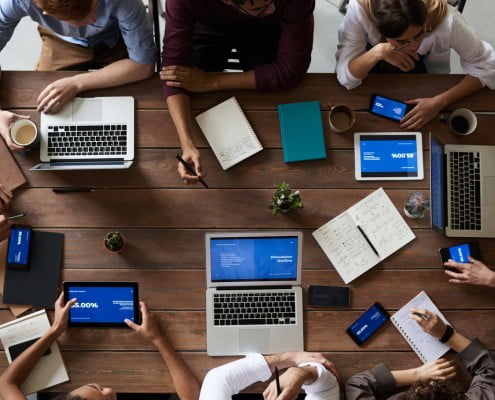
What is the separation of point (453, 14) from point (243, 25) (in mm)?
795

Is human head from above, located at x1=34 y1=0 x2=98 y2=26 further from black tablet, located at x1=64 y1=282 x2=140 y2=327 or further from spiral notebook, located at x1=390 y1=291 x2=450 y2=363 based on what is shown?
spiral notebook, located at x1=390 y1=291 x2=450 y2=363

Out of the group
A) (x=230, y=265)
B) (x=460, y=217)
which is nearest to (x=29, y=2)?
(x=230, y=265)

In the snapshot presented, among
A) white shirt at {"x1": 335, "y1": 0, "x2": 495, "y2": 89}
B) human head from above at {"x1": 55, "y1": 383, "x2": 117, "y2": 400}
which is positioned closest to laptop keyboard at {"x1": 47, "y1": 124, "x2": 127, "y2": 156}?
human head from above at {"x1": 55, "y1": 383, "x2": 117, "y2": 400}

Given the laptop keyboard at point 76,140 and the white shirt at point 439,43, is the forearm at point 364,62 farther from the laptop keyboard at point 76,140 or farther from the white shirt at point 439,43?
the laptop keyboard at point 76,140

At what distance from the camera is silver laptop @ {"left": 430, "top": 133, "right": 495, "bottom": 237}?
1910 mm

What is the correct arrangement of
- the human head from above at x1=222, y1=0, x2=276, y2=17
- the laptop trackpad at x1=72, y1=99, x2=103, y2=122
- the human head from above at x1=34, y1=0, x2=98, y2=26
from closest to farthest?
1. the human head from above at x1=222, y1=0, x2=276, y2=17
2. the human head from above at x1=34, y1=0, x2=98, y2=26
3. the laptop trackpad at x1=72, y1=99, x2=103, y2=122

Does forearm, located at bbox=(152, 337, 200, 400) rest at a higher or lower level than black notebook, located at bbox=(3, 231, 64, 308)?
lower

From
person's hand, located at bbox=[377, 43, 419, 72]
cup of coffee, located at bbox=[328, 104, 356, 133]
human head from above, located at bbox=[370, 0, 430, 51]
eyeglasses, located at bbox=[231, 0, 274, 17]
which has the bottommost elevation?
cup of coffee, located at bbox=[328, 104, 356, 133]

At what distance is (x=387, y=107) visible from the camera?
197 cm

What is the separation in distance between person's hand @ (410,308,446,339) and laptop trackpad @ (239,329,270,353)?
22.3 inches

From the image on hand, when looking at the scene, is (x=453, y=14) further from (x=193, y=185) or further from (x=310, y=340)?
(x=310, y=340)

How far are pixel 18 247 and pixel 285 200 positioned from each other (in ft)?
3.31

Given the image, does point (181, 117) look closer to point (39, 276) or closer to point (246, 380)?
point (39, 276)

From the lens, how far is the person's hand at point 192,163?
6.13 feet
